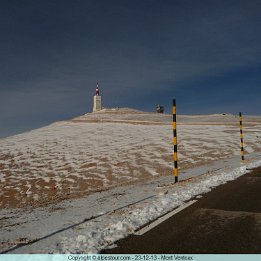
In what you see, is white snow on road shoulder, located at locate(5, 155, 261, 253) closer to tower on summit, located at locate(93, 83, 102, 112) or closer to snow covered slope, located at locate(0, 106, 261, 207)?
snow covered slope, located at locate(0, 106, 261, 207)

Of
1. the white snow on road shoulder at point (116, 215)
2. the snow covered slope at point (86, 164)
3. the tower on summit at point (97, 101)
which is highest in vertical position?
the tower on summit at point (97, 101)

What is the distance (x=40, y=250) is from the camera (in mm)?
4551

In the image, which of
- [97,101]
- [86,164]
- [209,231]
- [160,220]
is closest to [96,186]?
[86,164]

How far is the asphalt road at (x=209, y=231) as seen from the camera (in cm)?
450

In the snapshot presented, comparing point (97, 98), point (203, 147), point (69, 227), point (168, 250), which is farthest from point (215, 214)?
point (97, 98)

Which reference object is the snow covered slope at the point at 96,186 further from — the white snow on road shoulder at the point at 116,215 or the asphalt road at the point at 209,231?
the asphalt road at the point at 209,231

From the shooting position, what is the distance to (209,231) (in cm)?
518

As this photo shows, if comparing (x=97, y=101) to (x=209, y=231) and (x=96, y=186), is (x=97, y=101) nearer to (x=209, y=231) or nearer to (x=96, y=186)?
(x=96, y=186)

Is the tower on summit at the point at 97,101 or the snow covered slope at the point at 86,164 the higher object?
the tower on summit at the point at 97,101

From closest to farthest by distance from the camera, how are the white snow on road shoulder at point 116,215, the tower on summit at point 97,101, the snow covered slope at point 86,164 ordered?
the white snow on road shoulder at point 116,215 < the snow covered slope at point 86,164 < the tower on summit at point 97,101

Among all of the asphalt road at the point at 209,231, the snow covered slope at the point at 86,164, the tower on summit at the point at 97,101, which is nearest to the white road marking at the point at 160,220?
the asphalt road at the point at 209,231

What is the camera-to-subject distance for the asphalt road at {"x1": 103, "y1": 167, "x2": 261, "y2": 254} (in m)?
4.50

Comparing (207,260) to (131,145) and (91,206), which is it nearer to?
(91,206)

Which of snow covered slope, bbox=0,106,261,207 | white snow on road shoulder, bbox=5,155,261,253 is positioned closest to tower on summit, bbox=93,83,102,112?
snow covered slope, bbox=0,106,261,207
